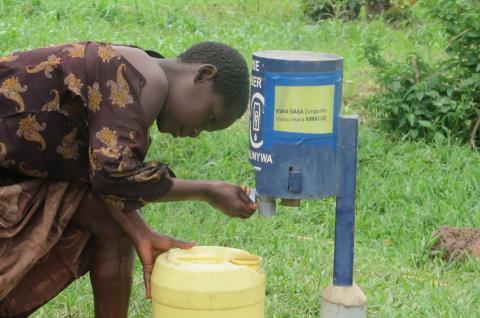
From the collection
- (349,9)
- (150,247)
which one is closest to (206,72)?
(150,247)

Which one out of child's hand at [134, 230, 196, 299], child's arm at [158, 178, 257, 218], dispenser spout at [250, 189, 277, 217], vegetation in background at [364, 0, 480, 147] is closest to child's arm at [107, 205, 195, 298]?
child's hand at [134, 230, 196, 299]

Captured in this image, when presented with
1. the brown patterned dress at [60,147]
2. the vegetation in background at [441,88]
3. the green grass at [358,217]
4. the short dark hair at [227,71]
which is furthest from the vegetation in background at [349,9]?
the brown patterned dress at [60,147]

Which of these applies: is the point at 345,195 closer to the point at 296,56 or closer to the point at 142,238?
the point at 296,56

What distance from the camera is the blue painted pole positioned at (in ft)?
9.84

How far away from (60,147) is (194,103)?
421 millimetres

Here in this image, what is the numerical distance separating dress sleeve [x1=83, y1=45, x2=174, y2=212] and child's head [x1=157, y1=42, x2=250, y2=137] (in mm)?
153

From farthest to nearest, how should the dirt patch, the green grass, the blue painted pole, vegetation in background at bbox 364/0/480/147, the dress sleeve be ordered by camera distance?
vegetation in background at bbox 364/0/480/147, the dirt patch, the green grass, the blue painted pole, the dress sleeve

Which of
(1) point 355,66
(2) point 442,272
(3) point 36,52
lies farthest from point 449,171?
(3) point 36,52

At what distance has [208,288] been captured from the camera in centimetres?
286

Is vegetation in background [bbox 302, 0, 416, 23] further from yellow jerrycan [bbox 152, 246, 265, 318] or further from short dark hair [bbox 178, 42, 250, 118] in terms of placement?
yellow jerrycan [bbox 152, 246, 265, 318]

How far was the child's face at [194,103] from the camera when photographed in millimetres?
3053

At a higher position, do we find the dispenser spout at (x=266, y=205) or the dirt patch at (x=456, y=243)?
the dispenser spout at (x=266, y=205)

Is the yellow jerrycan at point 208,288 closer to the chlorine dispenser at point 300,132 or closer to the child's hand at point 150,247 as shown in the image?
the child's hand at point 150,247

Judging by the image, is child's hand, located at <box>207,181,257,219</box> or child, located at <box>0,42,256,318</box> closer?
child, located at <box>0,42,256,318</box>
